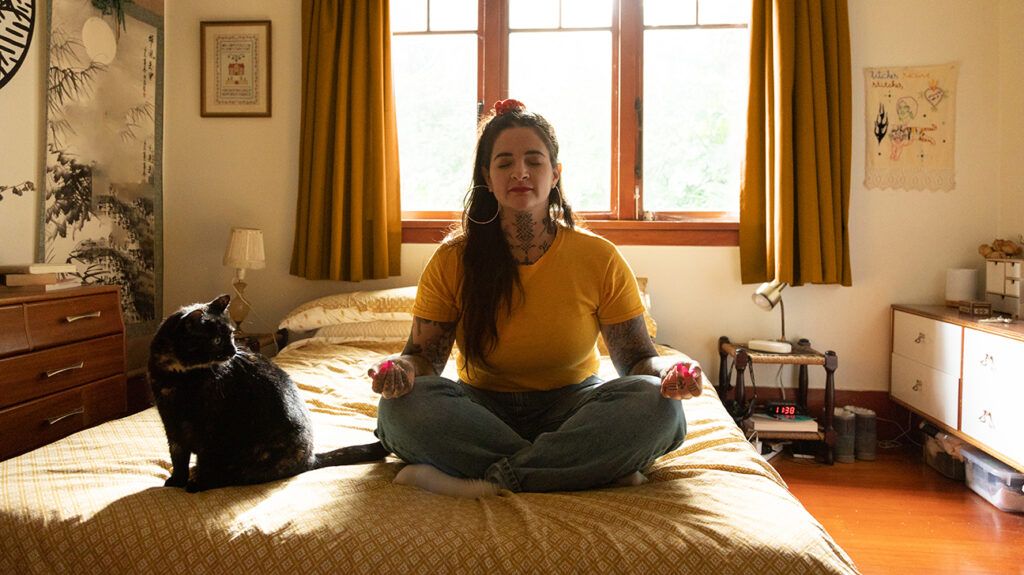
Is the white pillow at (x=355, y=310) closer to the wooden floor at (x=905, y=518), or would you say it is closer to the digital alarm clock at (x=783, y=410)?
the digital alarm clock at (x=783, y=410)

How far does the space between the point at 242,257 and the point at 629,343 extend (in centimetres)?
218

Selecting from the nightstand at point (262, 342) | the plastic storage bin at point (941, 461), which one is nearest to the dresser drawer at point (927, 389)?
the plastic storage bin at point (941, 461)

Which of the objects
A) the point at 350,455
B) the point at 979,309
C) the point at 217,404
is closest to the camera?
the point at 217,404

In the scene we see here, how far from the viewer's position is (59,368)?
2.32m

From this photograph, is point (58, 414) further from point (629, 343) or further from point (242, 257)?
point (629, 343)

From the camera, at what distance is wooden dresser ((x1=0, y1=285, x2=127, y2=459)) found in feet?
7.00

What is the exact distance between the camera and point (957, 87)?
10.2 feet

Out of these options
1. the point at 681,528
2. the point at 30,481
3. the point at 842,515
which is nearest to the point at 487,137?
the point at 681,528

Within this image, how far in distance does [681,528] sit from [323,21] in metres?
2.99

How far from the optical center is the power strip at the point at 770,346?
9.75 feet

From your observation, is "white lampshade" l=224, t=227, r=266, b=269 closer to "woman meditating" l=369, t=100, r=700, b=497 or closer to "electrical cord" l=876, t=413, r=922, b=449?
"woman meditating" l=369, t=100, r=700, b=497

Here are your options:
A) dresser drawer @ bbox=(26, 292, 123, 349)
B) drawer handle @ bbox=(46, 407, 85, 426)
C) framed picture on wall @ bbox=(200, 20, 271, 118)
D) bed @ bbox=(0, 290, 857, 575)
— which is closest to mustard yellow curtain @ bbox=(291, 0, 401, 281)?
framed picture on wall @ bbox=(200, 20, 271, 118)

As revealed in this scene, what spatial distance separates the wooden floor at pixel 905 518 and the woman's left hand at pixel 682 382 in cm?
102

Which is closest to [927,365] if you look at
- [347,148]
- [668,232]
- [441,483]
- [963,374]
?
[963,374]
